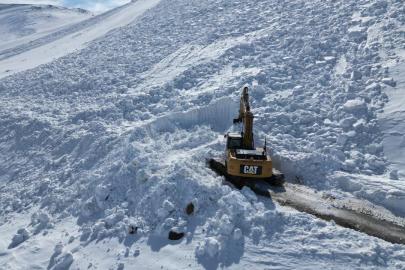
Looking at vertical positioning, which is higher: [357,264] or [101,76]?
[101,76]

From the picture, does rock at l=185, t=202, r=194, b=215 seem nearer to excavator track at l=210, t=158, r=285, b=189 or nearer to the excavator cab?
excavator track at l=210, t=158, r=285, b=189

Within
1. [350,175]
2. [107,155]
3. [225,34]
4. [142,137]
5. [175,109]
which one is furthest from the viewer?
[225,34]

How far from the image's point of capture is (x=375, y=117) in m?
12.1

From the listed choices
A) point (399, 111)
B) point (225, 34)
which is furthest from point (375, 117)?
point (225, 34)

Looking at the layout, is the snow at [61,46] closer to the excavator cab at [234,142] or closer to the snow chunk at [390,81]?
the excavator cab at [234,142]

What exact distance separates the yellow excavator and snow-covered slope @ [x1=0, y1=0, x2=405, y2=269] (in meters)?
0.69

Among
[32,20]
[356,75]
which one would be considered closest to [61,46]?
[356,75]

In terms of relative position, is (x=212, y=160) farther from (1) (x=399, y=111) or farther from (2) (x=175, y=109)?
(1) (x=399, y=111)

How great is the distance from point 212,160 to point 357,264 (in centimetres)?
531

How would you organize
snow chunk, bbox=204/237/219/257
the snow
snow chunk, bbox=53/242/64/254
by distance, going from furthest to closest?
the snow, snow chunk, bbox=53/242/64/254, snow chunk, bbox=204/237/219/257

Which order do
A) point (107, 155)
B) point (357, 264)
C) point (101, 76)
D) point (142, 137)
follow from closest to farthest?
point (357, 264), point (107, 155), point (142, 137), point (101, 76)

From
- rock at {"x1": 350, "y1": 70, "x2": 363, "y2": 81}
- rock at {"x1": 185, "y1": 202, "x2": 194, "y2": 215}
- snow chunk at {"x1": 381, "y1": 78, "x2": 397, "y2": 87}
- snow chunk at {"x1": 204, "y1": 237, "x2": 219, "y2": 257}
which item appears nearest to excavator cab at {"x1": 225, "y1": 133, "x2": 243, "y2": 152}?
rock at {"x1": 185, "y1": 202, "x2": 194, "y2": 215}

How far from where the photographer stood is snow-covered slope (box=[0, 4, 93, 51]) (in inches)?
1833

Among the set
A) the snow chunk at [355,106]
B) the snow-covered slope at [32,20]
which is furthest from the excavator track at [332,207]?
the snow-covered slope at [32,20]
